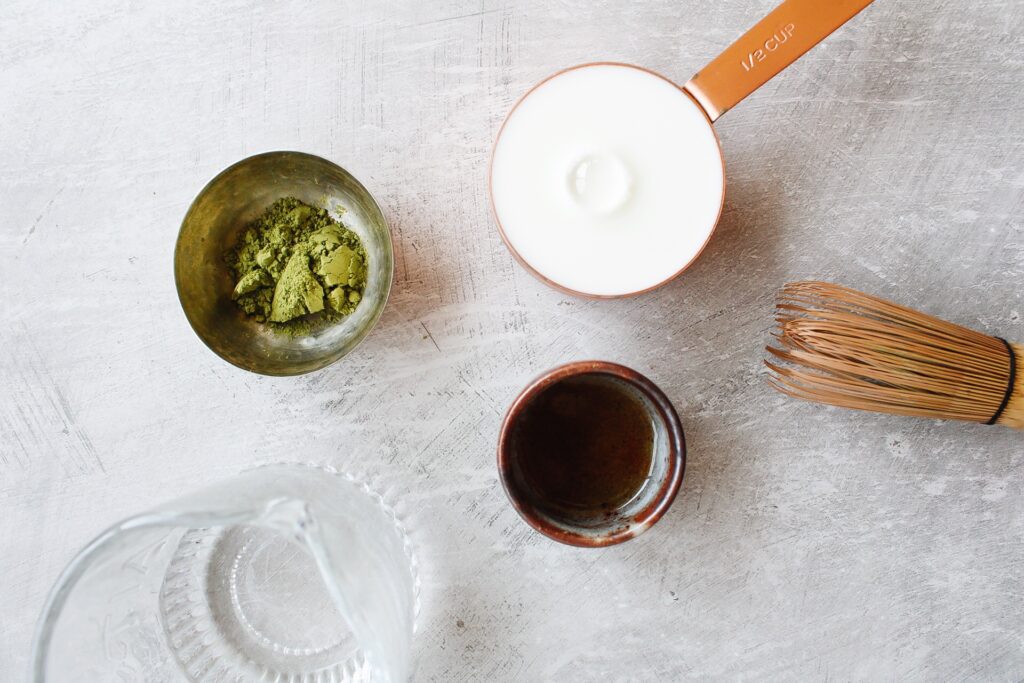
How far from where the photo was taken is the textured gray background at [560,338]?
2.88 feet

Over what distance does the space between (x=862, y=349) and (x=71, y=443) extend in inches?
36.0

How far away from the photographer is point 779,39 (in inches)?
30.0

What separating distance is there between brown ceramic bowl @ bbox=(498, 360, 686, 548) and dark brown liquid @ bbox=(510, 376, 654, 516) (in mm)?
Result: 19

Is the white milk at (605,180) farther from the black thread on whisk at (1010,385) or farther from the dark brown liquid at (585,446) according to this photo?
the black thread on whisk at (1010,385)

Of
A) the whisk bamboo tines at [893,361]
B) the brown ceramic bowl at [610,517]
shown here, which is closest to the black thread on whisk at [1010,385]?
the whisk bamboo tines at [893,361]

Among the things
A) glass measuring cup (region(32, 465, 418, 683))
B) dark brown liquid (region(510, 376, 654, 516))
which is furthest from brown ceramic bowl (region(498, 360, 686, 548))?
glass measuring cup (region(32, 465, 418, 683))

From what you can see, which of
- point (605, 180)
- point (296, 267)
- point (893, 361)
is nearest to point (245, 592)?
point (296, 267)

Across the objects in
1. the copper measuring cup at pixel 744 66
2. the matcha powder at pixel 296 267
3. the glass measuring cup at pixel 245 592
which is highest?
the copper measuring cup at pixel 744 66

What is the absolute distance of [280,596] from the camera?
2.81ft

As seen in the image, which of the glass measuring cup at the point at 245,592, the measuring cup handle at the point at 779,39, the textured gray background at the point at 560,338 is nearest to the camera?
the glass measuring cup at the point at 245,592

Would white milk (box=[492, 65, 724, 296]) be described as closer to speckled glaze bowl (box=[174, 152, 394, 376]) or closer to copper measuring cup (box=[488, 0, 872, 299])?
copper measuring cup (box=[488, 0, 872, 299])

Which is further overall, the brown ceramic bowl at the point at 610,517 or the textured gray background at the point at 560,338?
the textured gray background at the point at 560,338

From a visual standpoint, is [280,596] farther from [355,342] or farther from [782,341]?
[782,341]

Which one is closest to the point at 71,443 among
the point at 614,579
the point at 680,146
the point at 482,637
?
the point at 482,637
